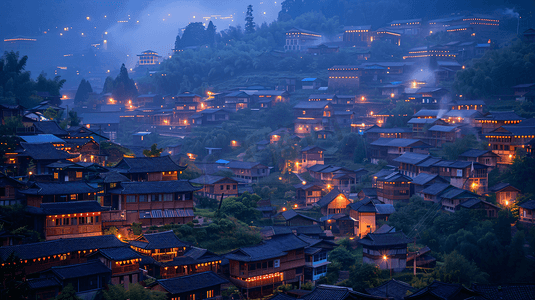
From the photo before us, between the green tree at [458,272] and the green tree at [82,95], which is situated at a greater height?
the green tree at [82,95]

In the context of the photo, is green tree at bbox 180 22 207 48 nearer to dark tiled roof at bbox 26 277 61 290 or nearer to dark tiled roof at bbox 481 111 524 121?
dark tiled roof at bbox 481 111 524 121

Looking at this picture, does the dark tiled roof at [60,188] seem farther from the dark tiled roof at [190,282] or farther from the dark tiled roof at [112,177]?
the dark tiled roof at [190,282]

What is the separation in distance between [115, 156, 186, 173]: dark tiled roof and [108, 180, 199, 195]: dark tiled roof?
6.83ft

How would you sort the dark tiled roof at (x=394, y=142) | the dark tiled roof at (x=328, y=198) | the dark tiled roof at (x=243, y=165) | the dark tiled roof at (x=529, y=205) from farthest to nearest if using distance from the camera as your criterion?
the dark tiled roof at (x=243, y=165), the dark tiled roof at (x=394, y=142), the dark tiled roof at (x=328, y=198), the dark tiled roof at (x=529, y=205)

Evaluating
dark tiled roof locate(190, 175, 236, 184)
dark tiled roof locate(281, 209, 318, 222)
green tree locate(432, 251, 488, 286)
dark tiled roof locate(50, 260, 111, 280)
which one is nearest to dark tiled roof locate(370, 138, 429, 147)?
dark tiled roof locate(281, 209, 318, 222)

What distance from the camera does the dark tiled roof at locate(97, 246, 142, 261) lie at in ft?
71.1

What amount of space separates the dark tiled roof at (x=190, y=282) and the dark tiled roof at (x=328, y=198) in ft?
54.2

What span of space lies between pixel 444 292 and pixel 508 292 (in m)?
2.79

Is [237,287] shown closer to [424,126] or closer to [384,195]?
[384,195]

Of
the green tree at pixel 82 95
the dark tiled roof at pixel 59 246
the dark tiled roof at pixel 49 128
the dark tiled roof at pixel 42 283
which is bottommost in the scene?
the dark tiled roof at pixel 42 283

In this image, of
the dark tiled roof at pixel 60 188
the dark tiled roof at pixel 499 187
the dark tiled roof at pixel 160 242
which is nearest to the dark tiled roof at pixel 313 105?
the dark tiled roof at pixel 499 187

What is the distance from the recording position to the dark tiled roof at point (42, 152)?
28.7 metres

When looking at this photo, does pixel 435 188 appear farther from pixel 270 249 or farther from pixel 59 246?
pixel 59 246

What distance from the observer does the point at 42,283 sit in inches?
784
